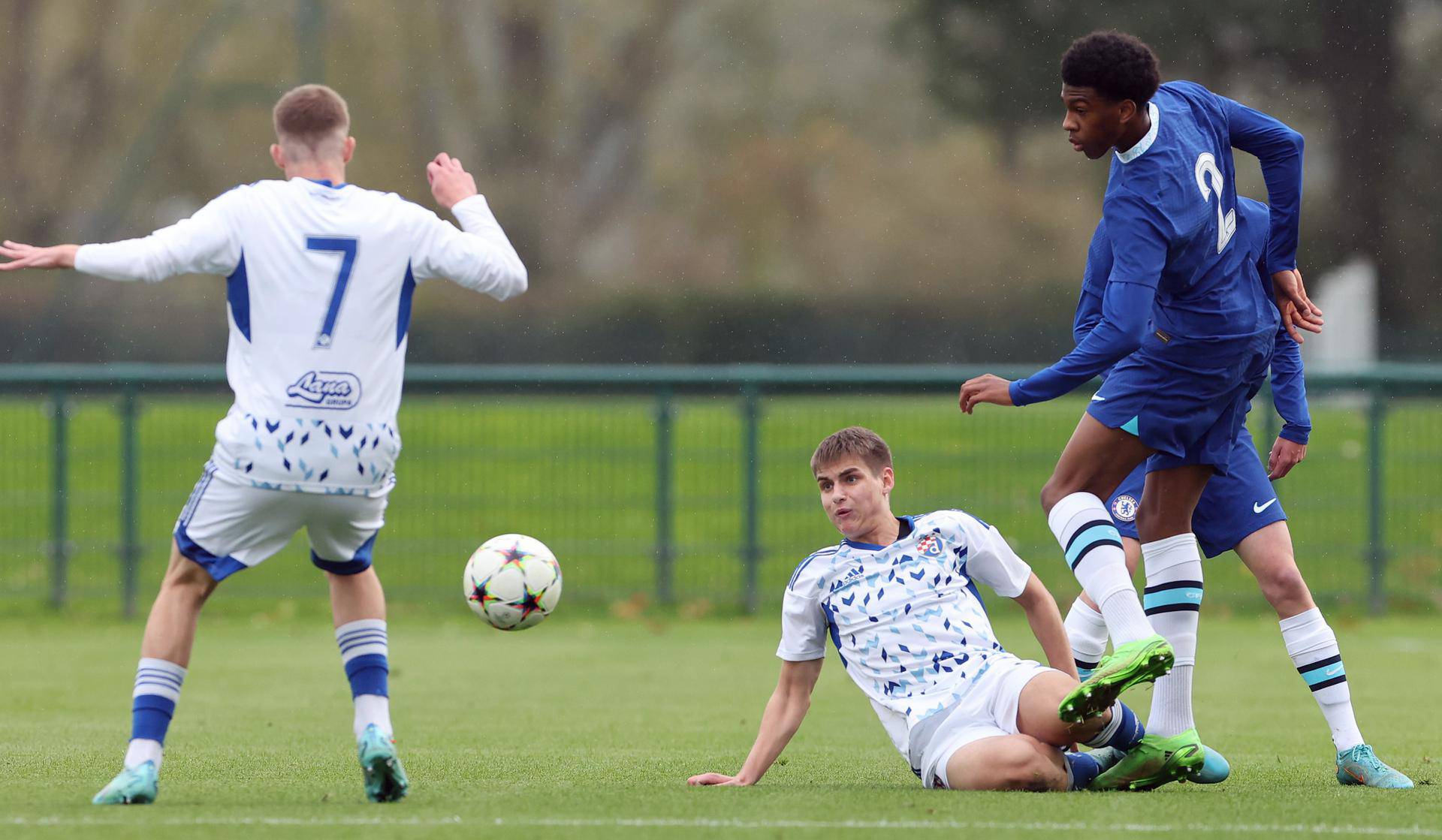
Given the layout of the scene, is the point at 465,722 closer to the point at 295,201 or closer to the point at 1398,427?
the point at 295,201

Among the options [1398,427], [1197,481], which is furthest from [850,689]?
[1398,427]

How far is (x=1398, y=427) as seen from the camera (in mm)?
13352

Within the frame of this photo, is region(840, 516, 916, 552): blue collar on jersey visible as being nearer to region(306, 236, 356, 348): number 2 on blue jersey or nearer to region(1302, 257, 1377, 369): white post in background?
region(306, 236, 356, 348): number 2 on blue jersey

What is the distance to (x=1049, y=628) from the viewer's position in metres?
5.46

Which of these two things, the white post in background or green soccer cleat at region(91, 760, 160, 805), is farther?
the white post in background

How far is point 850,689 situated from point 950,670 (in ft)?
13.0

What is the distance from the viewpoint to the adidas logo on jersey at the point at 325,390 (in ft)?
16.0

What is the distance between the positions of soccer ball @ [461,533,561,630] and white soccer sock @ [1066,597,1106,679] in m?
2.00

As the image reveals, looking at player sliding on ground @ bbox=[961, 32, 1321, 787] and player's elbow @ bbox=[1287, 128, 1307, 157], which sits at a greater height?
player's elbow @ bbox=[1287, 128, 1307, 157]

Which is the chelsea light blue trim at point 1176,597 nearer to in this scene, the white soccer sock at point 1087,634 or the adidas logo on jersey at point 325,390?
the white soccer sock at point 1087,634

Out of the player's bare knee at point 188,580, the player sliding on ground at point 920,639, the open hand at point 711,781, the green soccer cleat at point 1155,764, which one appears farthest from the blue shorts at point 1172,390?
the player's bare knee at point 188,580

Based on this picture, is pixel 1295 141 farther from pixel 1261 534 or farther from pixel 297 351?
pixel 297 351

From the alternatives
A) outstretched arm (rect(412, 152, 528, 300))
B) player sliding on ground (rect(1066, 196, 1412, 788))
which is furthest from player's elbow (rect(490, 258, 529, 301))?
player sliding on ground (rect(1066, 196, 1412, 788))

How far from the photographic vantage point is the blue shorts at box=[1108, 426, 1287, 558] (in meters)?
6.05
